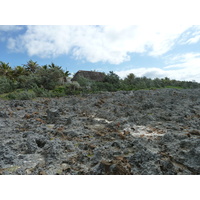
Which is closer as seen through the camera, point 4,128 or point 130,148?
point 130,148

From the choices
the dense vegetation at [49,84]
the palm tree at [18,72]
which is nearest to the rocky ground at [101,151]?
the dense vegetation at [49,84]

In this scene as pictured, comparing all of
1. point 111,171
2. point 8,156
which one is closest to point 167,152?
point 111,171

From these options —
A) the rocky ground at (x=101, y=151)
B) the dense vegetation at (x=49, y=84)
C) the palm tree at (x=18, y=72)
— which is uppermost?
the palm tree at (x=18, y=72)

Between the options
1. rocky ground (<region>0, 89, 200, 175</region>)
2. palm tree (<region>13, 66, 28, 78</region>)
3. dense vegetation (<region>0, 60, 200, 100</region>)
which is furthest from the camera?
palm tree (<region>13, 66, 28, 78</region>)

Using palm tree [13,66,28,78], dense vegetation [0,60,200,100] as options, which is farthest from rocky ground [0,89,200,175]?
palm tree [13,66,28,78]

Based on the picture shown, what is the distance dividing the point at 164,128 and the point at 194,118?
1.80 meters

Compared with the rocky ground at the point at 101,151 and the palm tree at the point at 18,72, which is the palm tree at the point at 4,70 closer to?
the palm tree at the point at 18,72

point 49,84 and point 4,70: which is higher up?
point 4,70

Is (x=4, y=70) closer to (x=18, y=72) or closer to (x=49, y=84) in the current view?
(x=18, y=72)

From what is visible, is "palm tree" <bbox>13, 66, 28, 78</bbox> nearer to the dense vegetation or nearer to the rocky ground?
the dense vegetation

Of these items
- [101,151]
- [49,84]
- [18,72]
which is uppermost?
[18,72]

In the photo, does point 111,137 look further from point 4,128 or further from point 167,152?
point 4,128

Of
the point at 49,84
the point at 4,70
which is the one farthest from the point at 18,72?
the point at 49,84

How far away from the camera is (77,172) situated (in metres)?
2.98
